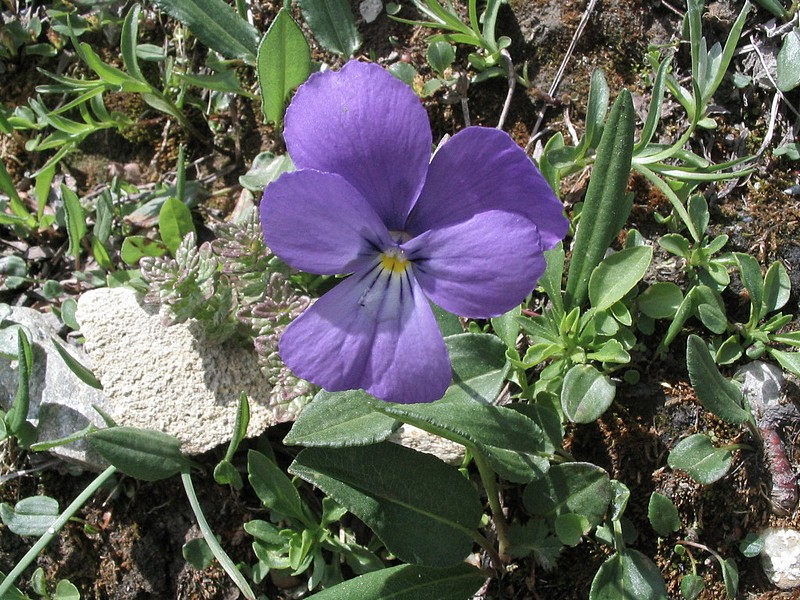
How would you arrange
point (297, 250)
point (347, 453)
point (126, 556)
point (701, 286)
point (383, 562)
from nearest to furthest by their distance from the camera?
point (297, 250), point (347, 453), point (701, 286), point (383, 562), point (126, 556)

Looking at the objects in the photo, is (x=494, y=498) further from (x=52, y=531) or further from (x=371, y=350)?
(x=52, y=531)

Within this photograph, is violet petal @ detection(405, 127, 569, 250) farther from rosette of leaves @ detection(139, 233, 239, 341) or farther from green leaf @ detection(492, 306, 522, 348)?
rosette of leaves @ detection(139, 233, 239, 341)

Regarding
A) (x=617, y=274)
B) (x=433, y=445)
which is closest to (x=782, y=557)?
(x=617, y=274)

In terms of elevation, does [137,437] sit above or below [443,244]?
below

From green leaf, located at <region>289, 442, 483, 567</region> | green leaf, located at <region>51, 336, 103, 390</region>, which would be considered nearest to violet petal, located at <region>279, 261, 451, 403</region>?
green leaf, located at <region>289, 442, 483, 567</region>

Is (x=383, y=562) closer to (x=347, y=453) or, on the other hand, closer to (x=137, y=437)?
(x=347, y=453)

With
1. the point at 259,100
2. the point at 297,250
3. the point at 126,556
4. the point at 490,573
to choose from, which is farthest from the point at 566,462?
the point at 259,100

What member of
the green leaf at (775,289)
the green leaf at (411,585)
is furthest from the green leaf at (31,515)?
the green leaf at (775,289)
